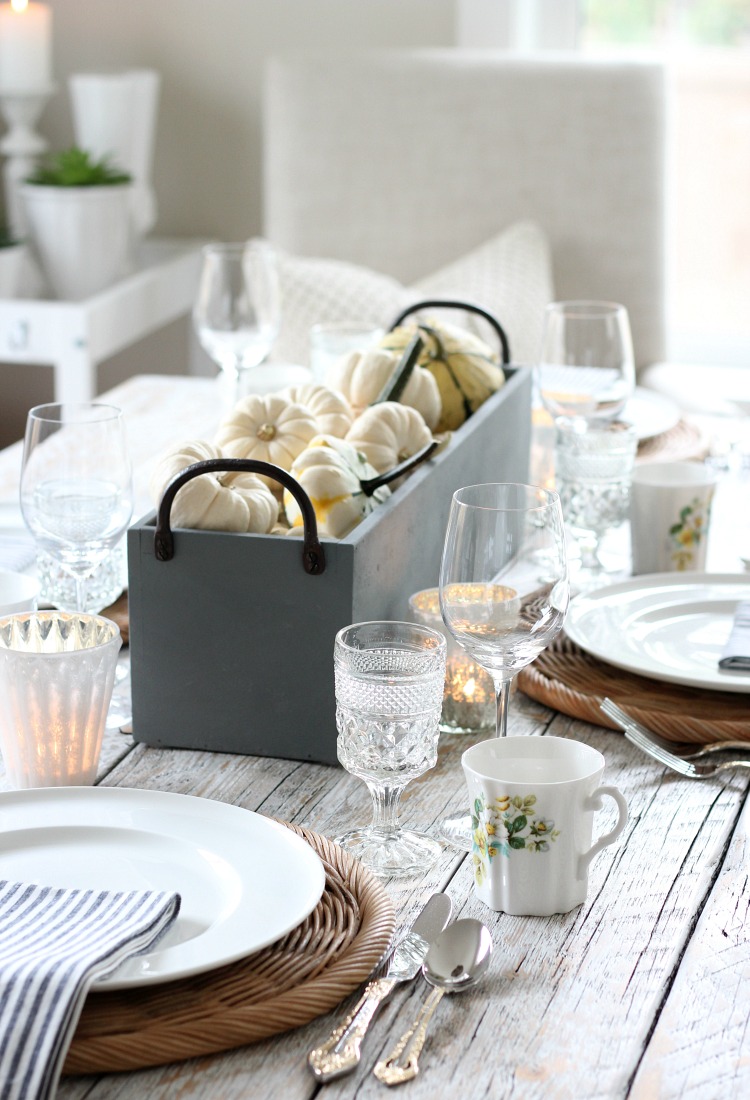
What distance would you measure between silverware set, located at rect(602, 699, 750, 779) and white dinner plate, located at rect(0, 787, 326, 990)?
31cm

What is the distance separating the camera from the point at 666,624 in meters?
1.17

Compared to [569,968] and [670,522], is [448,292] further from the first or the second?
[569,968]

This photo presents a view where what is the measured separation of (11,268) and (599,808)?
7.62 feet

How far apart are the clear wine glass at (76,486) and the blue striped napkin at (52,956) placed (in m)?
0.40

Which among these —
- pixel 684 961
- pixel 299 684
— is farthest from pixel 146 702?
pixel 684 961

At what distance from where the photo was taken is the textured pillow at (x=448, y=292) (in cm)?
246

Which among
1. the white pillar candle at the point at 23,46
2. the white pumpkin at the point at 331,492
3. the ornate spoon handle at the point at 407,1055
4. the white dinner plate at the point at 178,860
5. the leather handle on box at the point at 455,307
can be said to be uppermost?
the white pillar candle at the point at 23,46

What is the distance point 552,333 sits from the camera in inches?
54.2

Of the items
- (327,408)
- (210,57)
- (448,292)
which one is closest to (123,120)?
(210,57)

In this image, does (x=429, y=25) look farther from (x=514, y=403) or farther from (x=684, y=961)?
(x=684, y=961)

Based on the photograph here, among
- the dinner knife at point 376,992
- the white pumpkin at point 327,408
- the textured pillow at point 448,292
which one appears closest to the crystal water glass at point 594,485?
the white pumpkin at point 327,408

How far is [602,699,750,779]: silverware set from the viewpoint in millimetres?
949

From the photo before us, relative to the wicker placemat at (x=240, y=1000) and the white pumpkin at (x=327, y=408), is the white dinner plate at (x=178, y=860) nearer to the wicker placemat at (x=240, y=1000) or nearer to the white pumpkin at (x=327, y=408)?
the wicker placemat at (x=240, y=1000)

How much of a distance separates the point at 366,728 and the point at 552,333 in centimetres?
68
